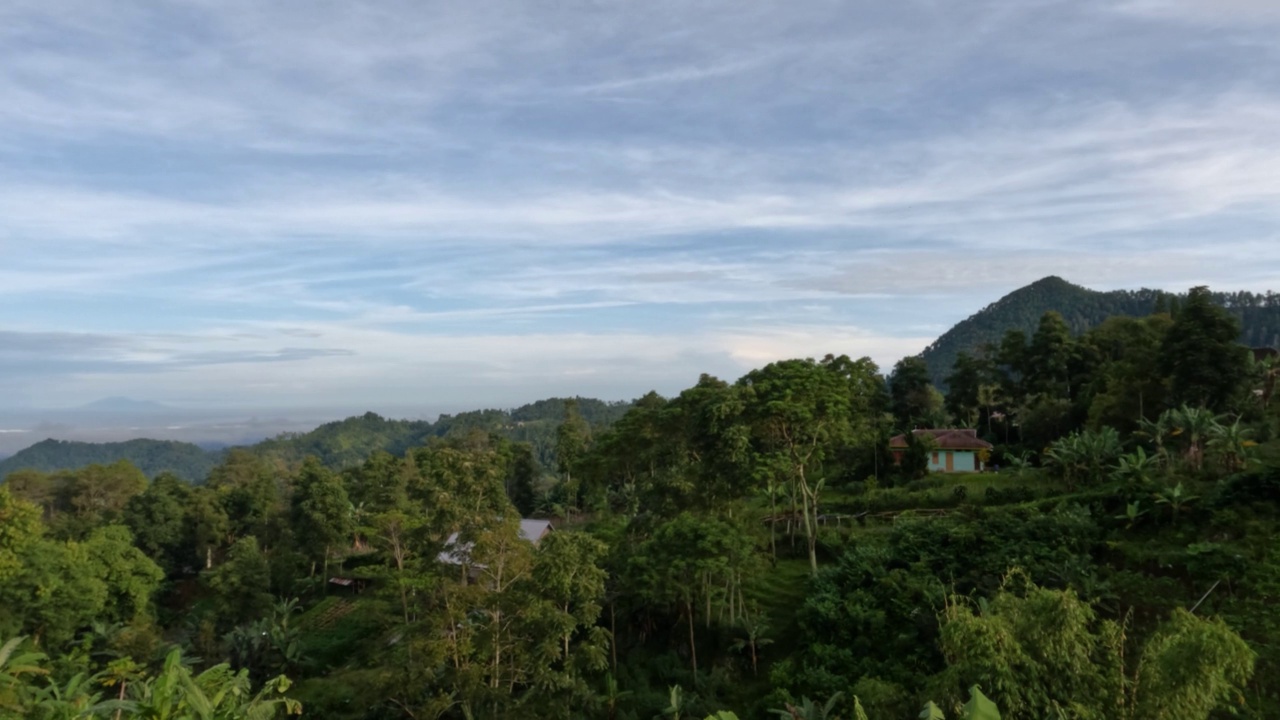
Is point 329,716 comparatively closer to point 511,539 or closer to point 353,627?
point 511,539

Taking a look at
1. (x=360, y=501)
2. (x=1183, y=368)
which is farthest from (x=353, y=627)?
(x=1183, y=368)

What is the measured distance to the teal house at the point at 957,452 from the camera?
105ft

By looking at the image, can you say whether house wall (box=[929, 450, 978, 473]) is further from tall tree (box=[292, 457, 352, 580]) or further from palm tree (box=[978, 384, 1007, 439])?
tall tree (box=[292, 457, 352, 580])

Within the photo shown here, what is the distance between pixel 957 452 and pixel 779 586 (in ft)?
57.6

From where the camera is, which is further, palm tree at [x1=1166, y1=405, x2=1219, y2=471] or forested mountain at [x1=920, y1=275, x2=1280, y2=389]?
forested mountain at [x1=920, y1=275, x2=1280, y2=389]

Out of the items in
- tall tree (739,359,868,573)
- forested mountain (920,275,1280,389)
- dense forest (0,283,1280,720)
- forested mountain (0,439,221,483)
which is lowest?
forested mountain (0,439,221,483)

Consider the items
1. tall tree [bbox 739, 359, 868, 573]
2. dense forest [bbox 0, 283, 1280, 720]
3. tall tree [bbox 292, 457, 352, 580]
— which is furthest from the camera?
tall tree [bbox 292, 457, 352, 580]

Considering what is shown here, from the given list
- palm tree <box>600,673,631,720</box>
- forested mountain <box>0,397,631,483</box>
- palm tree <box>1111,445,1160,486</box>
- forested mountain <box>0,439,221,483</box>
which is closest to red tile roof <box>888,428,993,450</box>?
palm tree <box>1111,445,1160,486</box>

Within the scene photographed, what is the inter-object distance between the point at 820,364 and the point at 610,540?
7.84 m

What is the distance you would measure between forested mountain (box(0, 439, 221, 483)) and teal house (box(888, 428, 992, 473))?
152231mm

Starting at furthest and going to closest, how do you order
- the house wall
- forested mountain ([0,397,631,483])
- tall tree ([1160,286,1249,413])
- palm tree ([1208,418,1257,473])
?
forested mountain ([0,397,631,483]), the house wall, tall tree ([1160,286,1249,413]), palm tree ([1208,418,1257,473])

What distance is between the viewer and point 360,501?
40875 millimetres

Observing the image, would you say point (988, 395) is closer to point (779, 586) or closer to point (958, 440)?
point (958, 440)

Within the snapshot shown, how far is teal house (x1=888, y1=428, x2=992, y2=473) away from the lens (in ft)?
105
